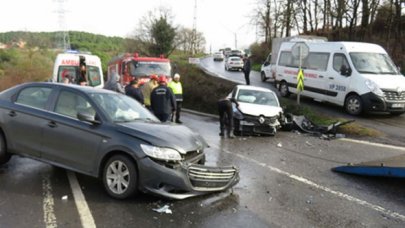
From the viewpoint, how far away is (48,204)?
18.3 ft

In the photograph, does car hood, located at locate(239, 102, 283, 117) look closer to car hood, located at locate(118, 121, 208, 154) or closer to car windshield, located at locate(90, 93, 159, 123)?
car windshield, located at locate(90, 93, 159, 123)

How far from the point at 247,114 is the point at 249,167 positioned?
166 inches

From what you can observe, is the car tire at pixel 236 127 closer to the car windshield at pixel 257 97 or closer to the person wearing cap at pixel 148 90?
the car windshield at pixel 257 97

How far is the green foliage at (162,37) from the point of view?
56406 millimetres

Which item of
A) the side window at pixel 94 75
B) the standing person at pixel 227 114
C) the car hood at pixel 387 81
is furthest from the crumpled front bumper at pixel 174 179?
the side window at pixel 94 75

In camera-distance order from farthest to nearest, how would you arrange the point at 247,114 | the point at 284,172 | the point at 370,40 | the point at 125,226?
the point at 370,40
the point at 247,114
the point at 284,172
the point at 125,226

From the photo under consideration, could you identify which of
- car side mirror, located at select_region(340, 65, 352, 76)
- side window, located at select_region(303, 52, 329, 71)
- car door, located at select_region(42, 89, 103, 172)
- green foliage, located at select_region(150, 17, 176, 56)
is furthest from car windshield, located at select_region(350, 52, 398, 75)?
green foliage, located at select_region(150, 17, 176, 56)

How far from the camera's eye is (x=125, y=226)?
4895mm

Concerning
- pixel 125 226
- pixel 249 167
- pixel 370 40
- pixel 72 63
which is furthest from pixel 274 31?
pixel 125 226

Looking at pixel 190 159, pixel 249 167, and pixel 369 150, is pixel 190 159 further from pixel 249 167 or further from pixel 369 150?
pixel 369 150

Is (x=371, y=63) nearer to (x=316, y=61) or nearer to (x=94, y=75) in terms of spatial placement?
(x=316, y=61)

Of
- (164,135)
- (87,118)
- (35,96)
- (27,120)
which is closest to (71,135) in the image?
(87,118)

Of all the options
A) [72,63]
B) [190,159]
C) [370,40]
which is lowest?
[190,159]

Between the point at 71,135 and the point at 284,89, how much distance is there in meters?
14.8
